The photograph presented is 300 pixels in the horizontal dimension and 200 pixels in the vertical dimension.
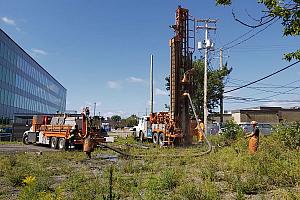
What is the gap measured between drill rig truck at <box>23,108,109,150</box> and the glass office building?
110 feet

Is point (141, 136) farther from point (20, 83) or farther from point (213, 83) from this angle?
point (20, 83)

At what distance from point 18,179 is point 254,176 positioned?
21.7 ft

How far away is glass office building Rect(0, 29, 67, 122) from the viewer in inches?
2185

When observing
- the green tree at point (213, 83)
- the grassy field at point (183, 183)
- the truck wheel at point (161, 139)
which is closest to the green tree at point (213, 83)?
the green tree at point (213, 83)

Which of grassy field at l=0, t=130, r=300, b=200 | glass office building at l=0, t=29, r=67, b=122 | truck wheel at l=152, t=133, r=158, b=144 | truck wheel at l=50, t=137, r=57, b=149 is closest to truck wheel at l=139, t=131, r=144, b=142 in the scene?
truck wheel at l=152, t=133, r=158, b=144

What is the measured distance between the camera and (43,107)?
90.1 m

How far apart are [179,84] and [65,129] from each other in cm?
825

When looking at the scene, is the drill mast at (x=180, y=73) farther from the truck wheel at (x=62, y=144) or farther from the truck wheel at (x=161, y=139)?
the truck wheel at (x=62, y=144)

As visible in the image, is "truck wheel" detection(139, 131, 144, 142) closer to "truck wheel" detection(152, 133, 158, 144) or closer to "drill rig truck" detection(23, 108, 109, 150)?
"truck wheel" detection(152, 133, 158, 144)

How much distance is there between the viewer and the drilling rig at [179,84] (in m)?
22.5

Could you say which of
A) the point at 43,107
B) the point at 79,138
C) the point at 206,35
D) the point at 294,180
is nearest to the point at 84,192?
the point at 294,180

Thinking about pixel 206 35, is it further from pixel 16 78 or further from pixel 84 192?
pixel 16 78

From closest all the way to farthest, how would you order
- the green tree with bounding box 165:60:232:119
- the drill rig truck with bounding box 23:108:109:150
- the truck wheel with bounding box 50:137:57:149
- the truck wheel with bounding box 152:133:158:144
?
the drill rig truck with bounding box 23:108:109:150
the truck wheel with bounding box 50:137:57:149
the truck wheel with bounding box 152:133:158:144
the green tree with bounding box 165:60:232:119

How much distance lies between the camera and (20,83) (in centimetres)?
6550
